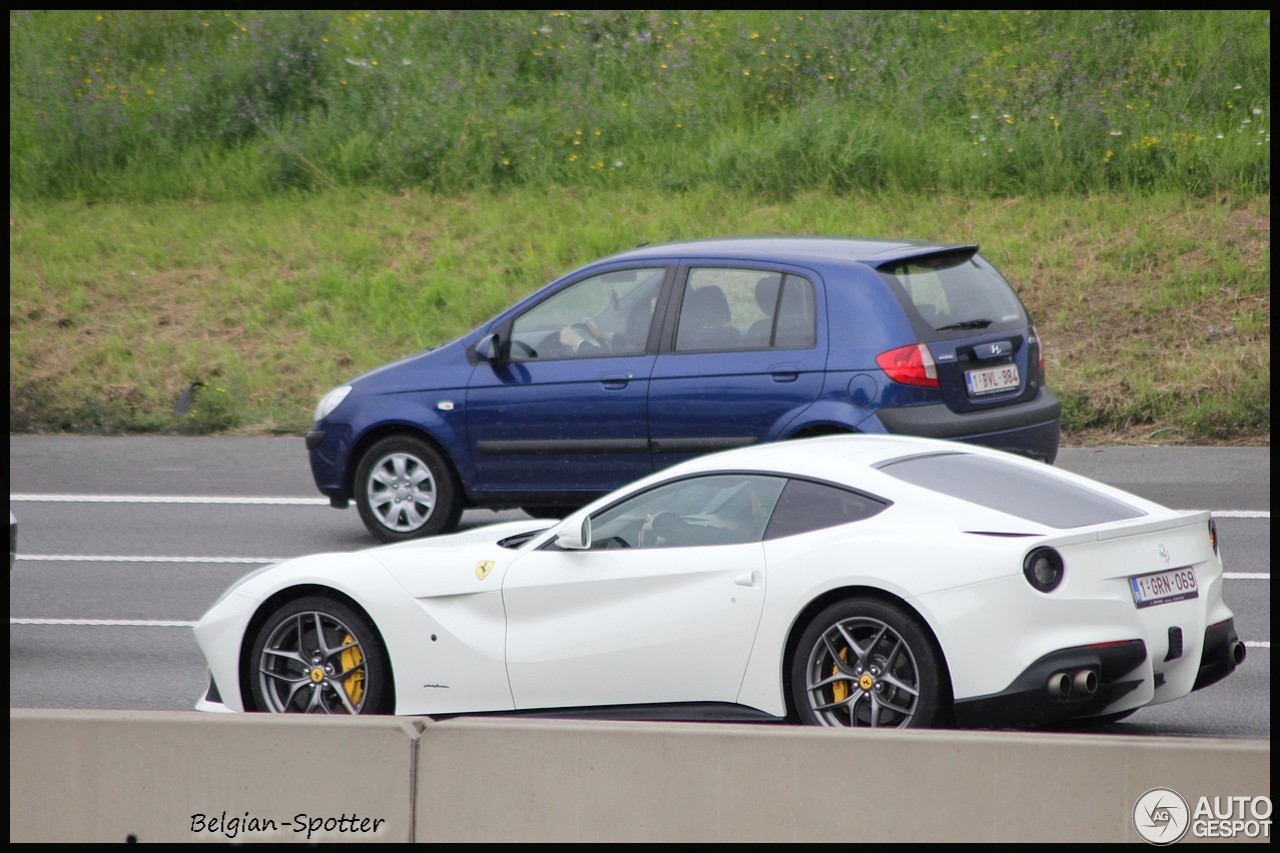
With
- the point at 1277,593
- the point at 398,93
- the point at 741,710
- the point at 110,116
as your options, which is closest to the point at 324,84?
the point at 398,93

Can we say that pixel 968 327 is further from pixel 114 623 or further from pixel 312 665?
pixel 114 623

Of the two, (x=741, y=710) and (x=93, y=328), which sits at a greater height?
(x=93, y=328)

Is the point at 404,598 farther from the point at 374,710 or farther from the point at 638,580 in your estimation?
the point at 638,580

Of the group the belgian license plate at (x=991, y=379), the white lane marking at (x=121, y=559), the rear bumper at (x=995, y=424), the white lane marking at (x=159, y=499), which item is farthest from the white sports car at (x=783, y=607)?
the white lane marking at (x=159, y=499)

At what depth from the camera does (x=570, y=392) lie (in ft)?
34.2

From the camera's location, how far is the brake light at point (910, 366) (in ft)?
31.2

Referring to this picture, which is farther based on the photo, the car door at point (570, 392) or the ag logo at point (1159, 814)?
the car door at point (570, 392)

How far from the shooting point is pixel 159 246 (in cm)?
2017

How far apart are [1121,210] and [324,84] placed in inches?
446

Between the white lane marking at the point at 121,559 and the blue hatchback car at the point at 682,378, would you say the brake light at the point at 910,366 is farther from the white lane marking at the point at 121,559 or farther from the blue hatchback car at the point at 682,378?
the white lane marking at the point at 121,559

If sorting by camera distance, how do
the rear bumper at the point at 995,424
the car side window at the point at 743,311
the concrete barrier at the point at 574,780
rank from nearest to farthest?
1. the concrete barrier at the point at 574,780
2. the rear bumper at the point at 995,424
3. the car side window at the point at 743,311
